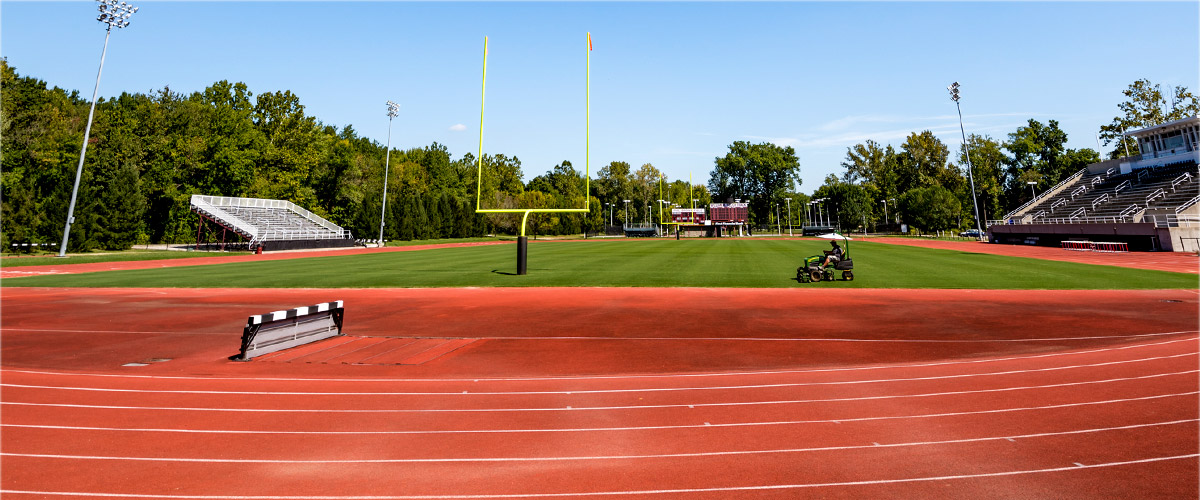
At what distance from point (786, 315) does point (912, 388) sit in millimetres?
7014

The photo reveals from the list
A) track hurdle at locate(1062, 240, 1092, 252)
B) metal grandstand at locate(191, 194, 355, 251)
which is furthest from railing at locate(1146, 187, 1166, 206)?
metal grandstand at locate(191, 194, 355, 251)

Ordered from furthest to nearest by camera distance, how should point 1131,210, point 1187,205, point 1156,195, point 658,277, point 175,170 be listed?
1. point 175,170
2. point 1156,195
3. point 1131,210
4. point 1187,205
5. point 658,277

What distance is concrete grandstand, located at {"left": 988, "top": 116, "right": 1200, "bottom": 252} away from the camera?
41.7m

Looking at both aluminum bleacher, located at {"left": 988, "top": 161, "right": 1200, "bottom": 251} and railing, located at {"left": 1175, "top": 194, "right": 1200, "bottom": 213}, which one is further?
railing, located at {"left": 1175, "top": 194, "right": 1200, "bottom": 213}

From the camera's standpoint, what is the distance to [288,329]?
37.4 ft

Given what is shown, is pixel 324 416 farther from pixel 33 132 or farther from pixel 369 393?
pixel 33 132

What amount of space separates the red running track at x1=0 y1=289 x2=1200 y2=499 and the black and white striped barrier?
1.79 ft

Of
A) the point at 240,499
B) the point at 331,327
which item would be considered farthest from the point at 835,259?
the point at 240,499

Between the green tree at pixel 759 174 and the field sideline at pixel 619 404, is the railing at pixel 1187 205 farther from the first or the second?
the green tree at pixel 759 174

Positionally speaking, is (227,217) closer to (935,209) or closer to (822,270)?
(822,270)

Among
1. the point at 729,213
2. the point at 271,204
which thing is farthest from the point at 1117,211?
the point at 271,204

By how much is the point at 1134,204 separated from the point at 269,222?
81462mm

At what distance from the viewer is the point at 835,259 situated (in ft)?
74.9

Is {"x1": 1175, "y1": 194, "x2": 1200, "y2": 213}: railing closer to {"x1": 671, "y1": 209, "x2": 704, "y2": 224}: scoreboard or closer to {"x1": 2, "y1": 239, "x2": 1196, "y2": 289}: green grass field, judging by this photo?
{"x1": 2, "y1": 239, "x2": 1196, "y2": 289}: green grass field
